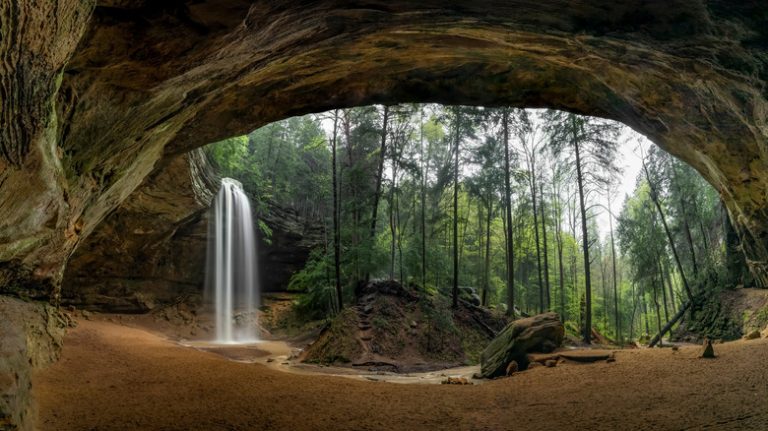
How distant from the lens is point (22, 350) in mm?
4523

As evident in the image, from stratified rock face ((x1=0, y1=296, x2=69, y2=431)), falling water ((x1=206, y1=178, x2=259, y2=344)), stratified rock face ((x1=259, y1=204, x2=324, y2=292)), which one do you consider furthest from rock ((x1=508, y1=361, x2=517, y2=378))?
stratified rock face ((x1=259, y1=204, x2=324, y2=292))

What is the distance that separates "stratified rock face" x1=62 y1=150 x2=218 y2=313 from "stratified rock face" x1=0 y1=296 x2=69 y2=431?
30.1 ft

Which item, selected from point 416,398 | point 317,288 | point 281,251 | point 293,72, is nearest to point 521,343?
point 416,398

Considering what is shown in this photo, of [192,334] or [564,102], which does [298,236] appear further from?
[564,102]

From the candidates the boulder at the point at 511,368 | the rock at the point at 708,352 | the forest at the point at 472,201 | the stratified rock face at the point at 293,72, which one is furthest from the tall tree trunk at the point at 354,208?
the rock at the point at 708,352

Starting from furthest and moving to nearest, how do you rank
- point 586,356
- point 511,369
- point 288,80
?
point 288,80
point 511,369
point 586,356

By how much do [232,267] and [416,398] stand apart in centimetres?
1958

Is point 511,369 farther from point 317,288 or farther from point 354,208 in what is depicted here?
point 317,288

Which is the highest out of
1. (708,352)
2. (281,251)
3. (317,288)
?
(281,251)

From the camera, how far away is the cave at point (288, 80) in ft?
13.3

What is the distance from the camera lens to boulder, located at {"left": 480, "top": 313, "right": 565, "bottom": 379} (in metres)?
8.87

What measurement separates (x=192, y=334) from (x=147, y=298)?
290cm

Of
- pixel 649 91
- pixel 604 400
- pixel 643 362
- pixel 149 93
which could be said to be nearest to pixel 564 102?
pixel 649 91

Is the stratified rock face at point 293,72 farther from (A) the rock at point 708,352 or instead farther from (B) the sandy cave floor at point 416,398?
(A) the rock at point 708,352
